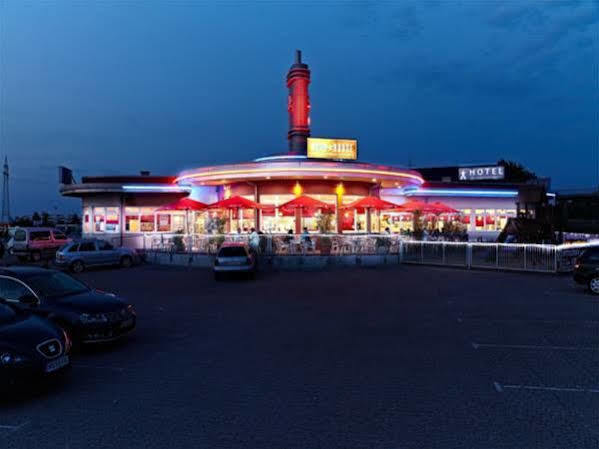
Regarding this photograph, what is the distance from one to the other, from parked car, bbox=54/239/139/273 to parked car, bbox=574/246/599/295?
820 inches

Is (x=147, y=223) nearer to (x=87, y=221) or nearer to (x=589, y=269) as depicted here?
(x=87, y=221)

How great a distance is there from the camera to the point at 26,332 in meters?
6.07

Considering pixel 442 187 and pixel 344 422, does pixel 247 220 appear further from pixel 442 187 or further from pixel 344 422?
pixel 344 422

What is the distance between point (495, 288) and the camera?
617 inches

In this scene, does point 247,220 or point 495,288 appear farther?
point 247,220

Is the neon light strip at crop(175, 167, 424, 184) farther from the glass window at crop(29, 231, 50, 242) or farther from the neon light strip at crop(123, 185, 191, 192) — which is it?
the glass window at crop(29, 231, 50, 242)

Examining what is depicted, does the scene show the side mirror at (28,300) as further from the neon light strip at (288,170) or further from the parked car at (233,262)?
the neon light strip at (288,170)

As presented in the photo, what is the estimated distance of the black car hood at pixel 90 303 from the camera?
26.3 ft

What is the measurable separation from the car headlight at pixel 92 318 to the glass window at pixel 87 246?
16.6m

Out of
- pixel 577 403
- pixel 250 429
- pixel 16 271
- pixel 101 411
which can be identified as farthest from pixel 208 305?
pixel 577 403

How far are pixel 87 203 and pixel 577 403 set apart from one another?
3773cm

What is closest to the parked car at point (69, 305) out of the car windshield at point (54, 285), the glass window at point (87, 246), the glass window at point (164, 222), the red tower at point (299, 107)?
the car windshield at point (54, 285)

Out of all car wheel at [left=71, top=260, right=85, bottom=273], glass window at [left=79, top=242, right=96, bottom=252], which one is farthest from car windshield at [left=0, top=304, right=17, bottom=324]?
glass window at [left=79, top=242, right=96, bottom=252]

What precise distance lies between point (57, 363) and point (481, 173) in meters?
50.5
